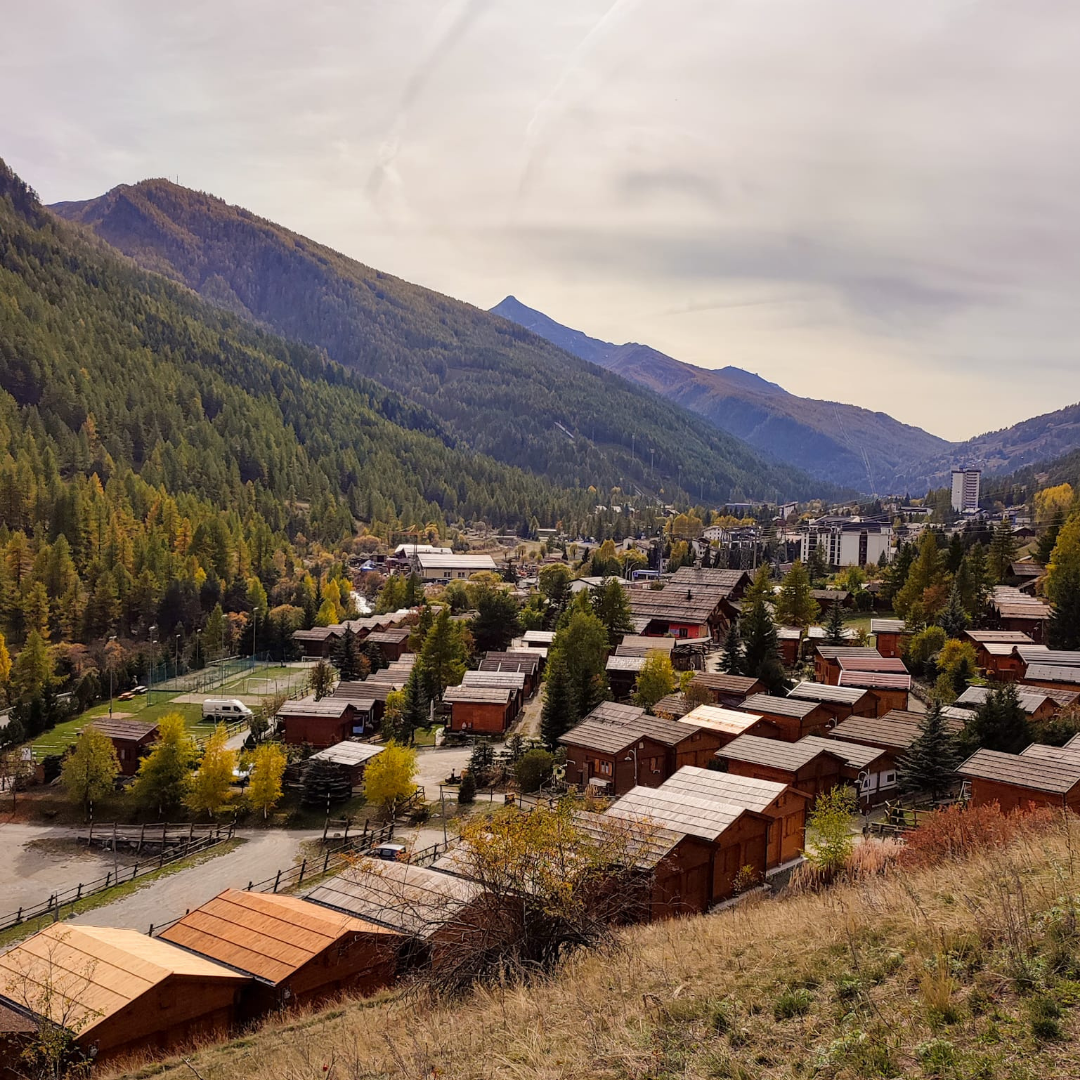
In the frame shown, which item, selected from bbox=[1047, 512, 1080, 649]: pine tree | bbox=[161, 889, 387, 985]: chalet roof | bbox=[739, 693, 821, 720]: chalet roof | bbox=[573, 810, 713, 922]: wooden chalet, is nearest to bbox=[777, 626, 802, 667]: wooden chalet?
bbox=[739, 693, 821, 720]: chalet roof

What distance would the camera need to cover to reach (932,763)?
3219 centimetres

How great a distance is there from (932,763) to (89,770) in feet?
110

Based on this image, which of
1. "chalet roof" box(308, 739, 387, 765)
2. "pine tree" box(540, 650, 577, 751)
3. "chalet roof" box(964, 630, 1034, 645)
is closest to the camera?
"chalet roof" box(308, 739, 387, 765)

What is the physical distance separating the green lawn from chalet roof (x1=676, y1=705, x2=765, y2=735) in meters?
26.1

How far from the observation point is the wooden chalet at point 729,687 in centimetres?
4366

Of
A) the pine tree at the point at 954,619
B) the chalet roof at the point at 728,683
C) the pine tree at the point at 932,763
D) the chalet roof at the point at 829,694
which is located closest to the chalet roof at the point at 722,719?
the chalet roof at the point at 728,683

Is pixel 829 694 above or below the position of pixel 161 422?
below

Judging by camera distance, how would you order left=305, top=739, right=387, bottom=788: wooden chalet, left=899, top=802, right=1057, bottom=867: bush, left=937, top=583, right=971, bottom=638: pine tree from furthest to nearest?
left=937, top=583, right=971, bottom=638: pine tree < left=305, top=739, right=387, bottom=788: wooden chalet < left=899, top=802, right=1057, bottom=867: bush

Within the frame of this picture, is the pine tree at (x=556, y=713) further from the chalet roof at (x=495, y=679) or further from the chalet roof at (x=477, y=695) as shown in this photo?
the chalet roof at (x=495, y=679)

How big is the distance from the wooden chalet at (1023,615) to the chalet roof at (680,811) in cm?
3467

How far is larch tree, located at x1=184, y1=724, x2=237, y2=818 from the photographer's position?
3656cm

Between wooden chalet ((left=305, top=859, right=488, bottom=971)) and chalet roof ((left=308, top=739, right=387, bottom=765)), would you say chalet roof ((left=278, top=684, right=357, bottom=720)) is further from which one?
wooden chalet ((left=305, top=859, right=488, bottom=971))

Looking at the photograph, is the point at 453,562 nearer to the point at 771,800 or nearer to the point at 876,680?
the point at 876,680

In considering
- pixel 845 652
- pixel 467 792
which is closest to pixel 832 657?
pixel 845 652
